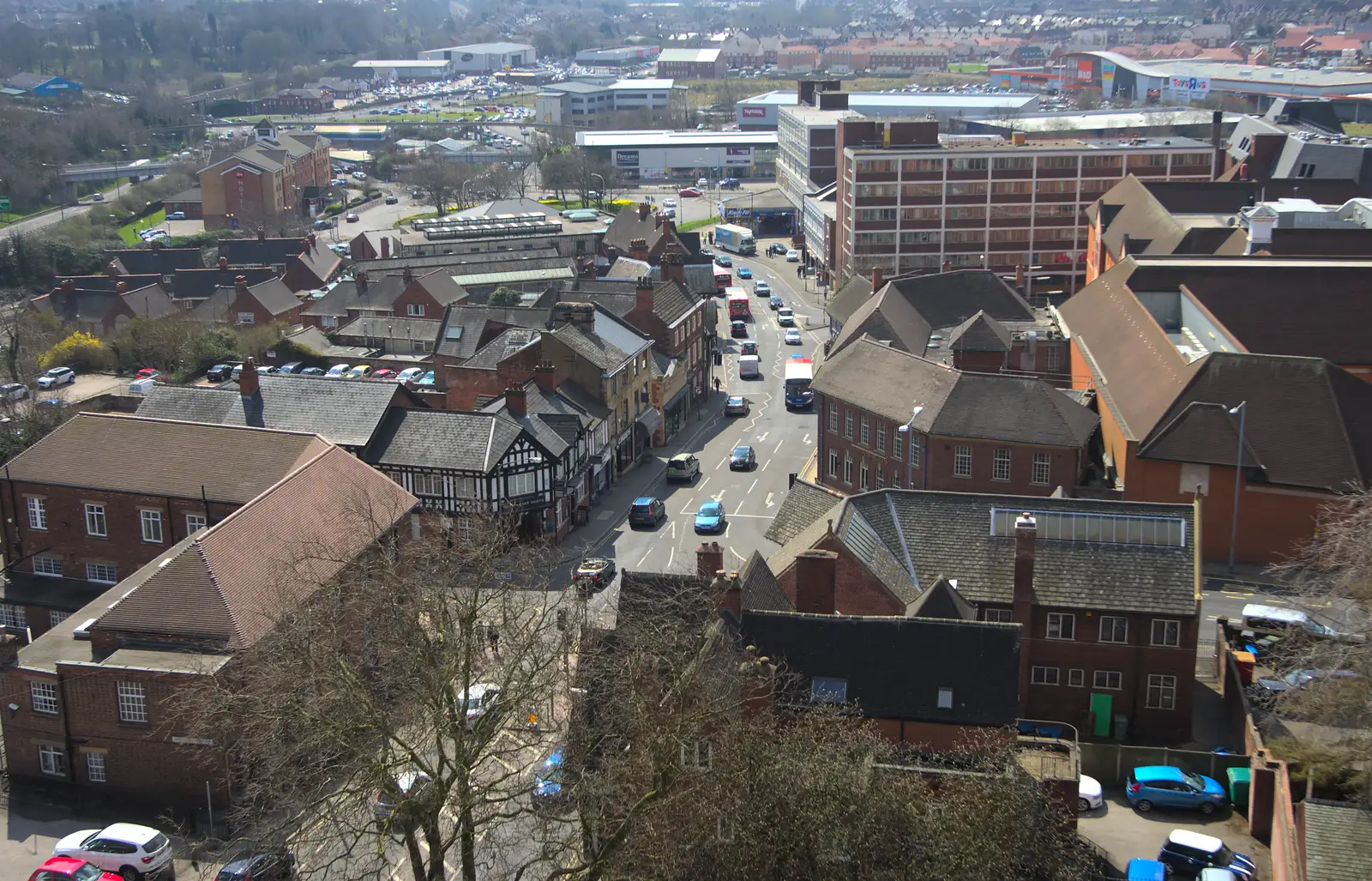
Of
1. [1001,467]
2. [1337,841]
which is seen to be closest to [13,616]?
[1001,467]

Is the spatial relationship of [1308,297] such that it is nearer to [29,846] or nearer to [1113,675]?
[1113,675]

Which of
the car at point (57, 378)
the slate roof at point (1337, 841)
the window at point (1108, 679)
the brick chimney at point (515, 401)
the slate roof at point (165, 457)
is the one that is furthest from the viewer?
the car at point (57, 378)

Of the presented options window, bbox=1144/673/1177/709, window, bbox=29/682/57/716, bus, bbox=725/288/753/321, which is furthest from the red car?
bus, bbox=725/288/753/321

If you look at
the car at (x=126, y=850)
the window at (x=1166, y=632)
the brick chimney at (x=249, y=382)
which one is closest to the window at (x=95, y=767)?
the car at (x=126, y=850)

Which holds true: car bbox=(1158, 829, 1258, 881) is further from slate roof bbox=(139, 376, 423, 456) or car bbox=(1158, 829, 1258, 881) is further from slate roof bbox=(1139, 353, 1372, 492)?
slate roof bbox=(139, 376, 423, 456)

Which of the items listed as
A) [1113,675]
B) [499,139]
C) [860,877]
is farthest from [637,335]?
[499,139]

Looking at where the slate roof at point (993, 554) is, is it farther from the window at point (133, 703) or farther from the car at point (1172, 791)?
the window at point (133, 703)

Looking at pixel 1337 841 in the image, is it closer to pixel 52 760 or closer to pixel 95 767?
pixel 95 767
